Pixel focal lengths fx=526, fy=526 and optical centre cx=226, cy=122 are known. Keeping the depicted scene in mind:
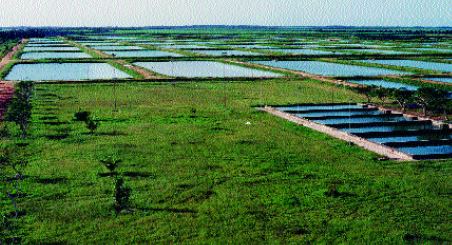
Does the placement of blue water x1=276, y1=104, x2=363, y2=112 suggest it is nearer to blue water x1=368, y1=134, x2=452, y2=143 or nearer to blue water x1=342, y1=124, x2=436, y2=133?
blue water x1=342, y1=124, x2=436, y2=133

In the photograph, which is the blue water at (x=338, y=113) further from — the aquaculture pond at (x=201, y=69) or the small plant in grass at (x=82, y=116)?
the aquaculture pond at (x=201, y=69)

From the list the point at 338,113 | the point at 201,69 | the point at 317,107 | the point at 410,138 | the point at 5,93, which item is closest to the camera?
the point at 410,138

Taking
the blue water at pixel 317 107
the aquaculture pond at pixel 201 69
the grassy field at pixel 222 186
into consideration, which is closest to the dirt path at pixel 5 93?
the grassy field at pixel 222 186

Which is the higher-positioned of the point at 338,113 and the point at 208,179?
the point at 338,113

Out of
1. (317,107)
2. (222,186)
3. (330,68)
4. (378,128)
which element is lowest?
(222,186)

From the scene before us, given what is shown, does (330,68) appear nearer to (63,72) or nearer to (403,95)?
(403,95)

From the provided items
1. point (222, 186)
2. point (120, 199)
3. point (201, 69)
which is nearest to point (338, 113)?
point (222, 186)

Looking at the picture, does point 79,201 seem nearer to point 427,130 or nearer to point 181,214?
point 181,214
